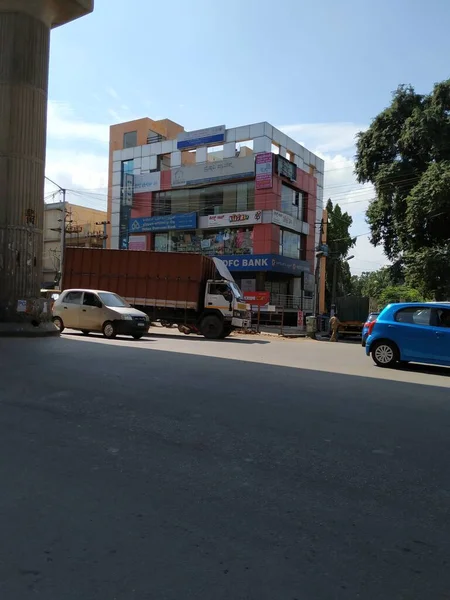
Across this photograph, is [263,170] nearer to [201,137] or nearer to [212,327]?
[201,137]

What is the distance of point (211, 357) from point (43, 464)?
26.0 ft

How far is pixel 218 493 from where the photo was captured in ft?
12.5

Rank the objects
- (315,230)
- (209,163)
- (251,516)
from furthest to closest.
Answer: (315,230), (209,163), (251,516)

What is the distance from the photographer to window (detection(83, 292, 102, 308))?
17.6 m

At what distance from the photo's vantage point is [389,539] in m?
3.23

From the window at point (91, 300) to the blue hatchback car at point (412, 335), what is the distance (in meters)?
9.61

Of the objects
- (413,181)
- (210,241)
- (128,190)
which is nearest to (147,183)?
(128,190)

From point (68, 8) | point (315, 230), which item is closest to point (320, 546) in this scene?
point (68, 8)

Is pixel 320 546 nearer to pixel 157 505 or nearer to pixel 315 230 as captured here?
pixel 157 505

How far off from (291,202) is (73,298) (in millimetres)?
25941

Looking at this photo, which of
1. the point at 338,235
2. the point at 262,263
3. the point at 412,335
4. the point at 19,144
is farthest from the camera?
the point at 338,235

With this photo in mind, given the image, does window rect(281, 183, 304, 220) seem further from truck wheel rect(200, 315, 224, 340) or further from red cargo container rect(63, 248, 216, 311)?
truck wheel rect(200, 315, 224, 340)

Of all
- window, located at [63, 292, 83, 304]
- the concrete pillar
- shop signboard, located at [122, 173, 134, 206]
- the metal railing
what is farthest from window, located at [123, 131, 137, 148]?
window, located at [63, 292, 83, 304]

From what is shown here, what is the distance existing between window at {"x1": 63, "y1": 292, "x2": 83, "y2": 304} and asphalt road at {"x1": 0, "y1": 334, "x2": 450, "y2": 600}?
10585 mm
